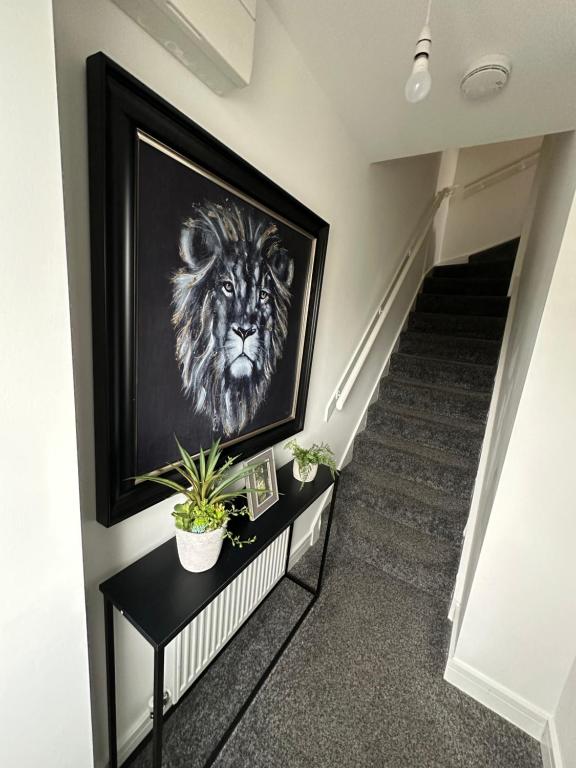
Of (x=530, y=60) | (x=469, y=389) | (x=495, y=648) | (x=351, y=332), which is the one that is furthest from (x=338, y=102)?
(x=495, y=648)

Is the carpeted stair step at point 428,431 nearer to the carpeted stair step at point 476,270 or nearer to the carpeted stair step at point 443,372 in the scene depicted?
the carpeted stair step at point 443,372

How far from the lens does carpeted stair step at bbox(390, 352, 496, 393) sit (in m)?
2.42

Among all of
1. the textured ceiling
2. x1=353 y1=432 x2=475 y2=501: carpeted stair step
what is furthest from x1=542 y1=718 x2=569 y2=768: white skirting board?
the textured ceiling

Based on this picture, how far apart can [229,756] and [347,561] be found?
1047 millimetres

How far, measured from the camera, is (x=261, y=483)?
1.20m

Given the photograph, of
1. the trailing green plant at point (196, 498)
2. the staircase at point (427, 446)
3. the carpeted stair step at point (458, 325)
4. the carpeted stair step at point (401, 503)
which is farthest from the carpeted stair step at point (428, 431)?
the trailing green plant at point (196, 498)

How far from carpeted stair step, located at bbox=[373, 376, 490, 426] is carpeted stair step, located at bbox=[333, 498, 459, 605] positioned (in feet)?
2.88

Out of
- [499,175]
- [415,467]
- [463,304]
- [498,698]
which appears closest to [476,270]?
[463,304]

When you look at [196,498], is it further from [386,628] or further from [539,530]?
[386,628]

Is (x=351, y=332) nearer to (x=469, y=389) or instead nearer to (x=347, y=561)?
(x=469, y=389)

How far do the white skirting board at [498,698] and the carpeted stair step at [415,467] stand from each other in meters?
0.90

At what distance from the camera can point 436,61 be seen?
0.99 m

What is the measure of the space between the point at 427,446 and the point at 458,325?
4.35 feet

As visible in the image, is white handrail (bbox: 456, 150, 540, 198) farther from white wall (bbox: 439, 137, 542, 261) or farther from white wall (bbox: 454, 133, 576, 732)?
white wall (bbox: 454, 133, 576, 732)
